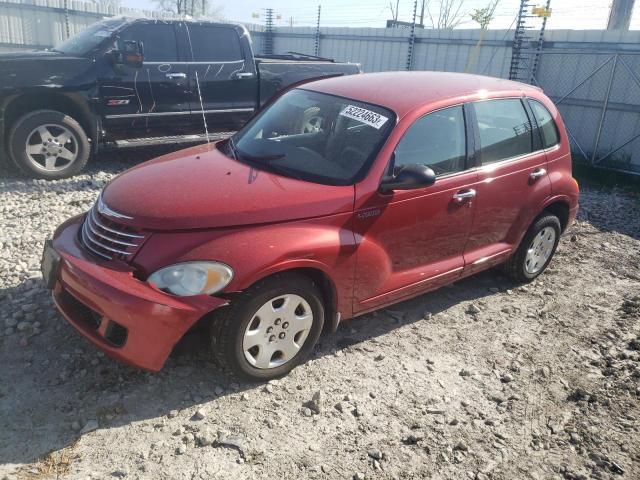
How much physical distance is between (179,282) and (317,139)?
1.48 meters

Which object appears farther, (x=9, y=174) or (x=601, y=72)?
(x=601, y=72)

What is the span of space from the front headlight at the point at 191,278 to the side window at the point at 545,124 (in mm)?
3135

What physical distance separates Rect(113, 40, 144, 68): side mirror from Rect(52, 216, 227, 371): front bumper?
14.6 ft

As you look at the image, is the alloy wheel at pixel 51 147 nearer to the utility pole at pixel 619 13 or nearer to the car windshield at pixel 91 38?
the car windshield at pixel 91 38

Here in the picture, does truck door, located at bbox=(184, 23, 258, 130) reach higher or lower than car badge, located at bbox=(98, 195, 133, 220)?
higher

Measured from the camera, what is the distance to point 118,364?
3.38 meters

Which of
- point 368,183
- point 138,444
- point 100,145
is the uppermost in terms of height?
point 368,183

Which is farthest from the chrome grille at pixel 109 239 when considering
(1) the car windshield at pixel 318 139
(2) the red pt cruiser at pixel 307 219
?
(1) the car windshield at pixel 318 139

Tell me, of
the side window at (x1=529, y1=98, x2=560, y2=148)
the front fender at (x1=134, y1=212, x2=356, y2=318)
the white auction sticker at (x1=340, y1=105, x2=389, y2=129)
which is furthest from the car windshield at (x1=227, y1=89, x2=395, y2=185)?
the side window at (x1=529, y1=98, x2=560, y2=148)

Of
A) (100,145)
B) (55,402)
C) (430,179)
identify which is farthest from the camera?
(100,145)

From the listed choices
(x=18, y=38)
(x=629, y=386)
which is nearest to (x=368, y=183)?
(x=629, y=386)

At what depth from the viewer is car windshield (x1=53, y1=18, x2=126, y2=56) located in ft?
22.5

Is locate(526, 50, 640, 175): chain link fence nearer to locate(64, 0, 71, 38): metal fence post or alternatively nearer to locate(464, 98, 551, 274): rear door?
locate(464, 98, 551, 274): rear door

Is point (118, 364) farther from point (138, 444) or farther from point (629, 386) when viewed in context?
point (629, 386)
